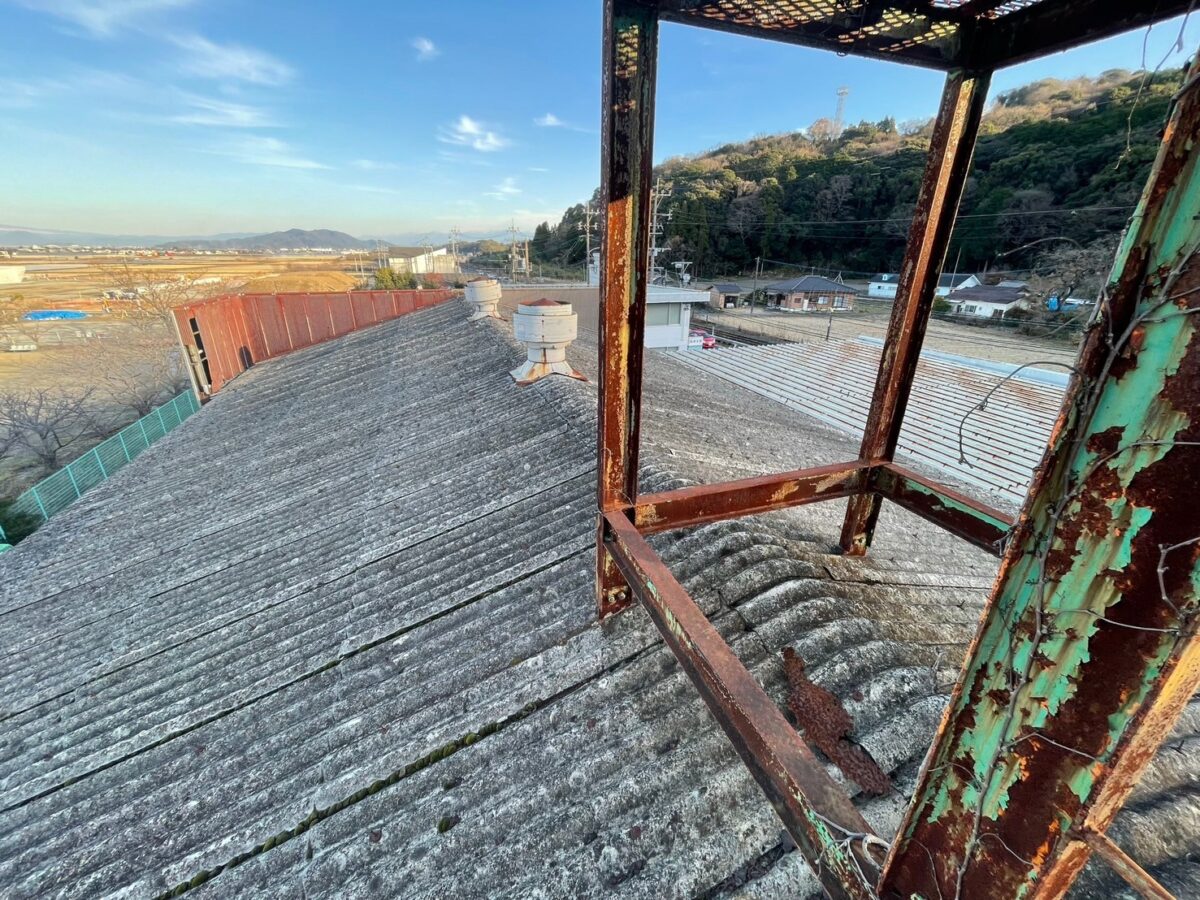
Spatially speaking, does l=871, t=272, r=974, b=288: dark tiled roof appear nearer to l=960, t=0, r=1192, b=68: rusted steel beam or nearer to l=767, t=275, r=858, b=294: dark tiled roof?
l=767, t=275, r=858, b=294: dark tiled roof

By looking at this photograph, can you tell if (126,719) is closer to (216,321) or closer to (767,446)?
(767,446)

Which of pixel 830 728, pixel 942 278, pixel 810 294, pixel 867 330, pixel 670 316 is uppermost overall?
pixel 830 728

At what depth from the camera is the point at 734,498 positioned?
8.80 ft

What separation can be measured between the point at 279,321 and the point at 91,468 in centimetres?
617

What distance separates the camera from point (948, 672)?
219 cm

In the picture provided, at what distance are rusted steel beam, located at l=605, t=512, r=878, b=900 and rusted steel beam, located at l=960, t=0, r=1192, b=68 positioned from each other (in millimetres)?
2414

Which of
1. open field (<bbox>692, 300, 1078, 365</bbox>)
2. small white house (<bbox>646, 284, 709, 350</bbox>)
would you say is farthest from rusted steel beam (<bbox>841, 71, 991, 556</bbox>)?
small white house (<bbox>646, 284, 709, 350</bbox>)

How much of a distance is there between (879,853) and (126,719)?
4110mm

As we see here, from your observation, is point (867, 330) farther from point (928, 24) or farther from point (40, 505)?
point (40, 505)

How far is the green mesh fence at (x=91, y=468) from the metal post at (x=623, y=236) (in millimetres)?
12433

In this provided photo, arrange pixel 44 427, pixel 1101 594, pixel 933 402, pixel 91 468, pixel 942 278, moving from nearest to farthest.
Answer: pixel 1101 594, pixel 933 402, pixel 91 468, pixel 44 427, pixel 942 278

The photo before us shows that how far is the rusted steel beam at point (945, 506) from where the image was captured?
8.11 ft

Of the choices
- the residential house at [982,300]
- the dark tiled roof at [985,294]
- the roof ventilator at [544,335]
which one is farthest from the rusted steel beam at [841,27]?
the dark tiled roof at [985,294]

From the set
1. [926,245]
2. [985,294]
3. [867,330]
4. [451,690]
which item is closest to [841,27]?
[926,245]
